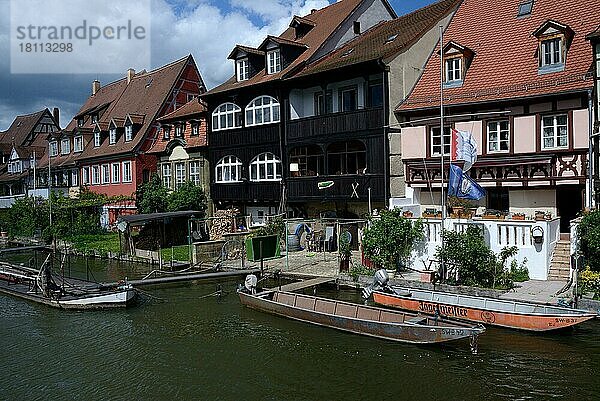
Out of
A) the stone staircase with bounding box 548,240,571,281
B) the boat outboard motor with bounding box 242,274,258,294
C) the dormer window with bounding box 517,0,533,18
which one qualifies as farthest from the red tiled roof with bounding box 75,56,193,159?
the stone staircase with bounding box 548,240,571,281

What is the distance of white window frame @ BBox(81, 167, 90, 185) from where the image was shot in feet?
173

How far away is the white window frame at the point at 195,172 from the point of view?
40.9 metres

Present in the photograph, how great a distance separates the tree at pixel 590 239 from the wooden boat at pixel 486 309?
10.0 feet

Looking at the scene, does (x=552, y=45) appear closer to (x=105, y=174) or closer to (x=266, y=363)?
(x=266, y=363)

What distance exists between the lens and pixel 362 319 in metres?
18.0

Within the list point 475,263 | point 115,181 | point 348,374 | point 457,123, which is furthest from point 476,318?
point 115,181

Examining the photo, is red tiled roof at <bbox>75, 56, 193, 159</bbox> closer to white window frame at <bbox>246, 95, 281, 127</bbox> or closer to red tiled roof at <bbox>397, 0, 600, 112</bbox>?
white window frame at <bbox>246, 95, 281, 127</bbox>

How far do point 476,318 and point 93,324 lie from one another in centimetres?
1232

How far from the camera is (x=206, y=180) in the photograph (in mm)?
40406

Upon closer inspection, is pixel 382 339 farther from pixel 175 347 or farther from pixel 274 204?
pixel 274 204

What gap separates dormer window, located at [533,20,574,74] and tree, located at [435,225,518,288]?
8429 mm

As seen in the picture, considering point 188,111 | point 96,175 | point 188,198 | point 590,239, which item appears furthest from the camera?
point 96,175

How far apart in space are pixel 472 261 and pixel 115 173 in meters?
34.8

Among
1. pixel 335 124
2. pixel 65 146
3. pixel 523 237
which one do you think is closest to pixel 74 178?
pixel 65 146
